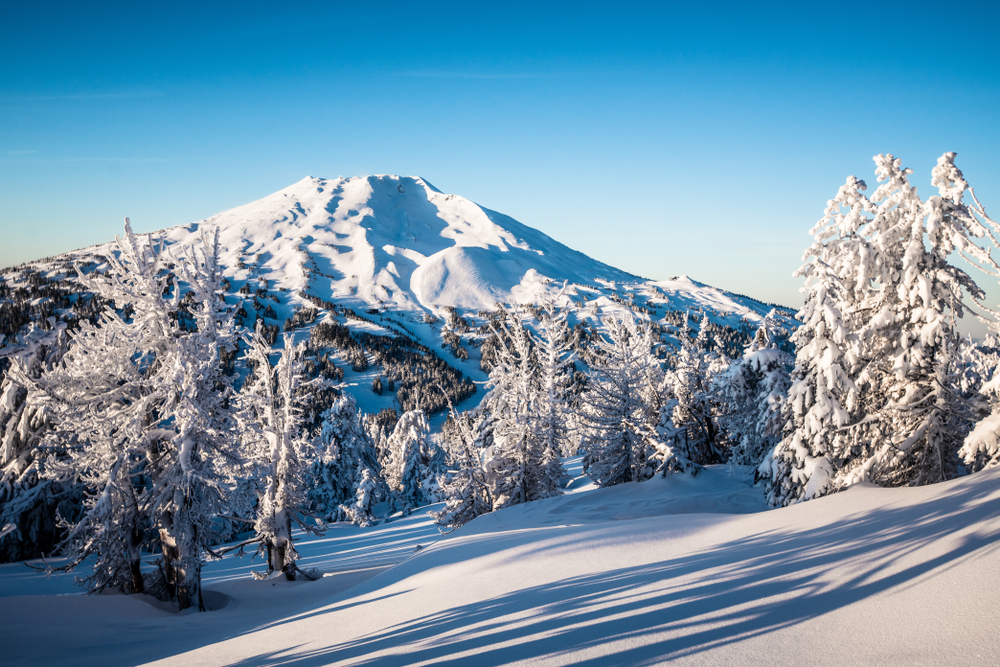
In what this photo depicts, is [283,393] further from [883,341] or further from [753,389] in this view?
[753,389]

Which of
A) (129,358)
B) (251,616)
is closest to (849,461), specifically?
(251,616)

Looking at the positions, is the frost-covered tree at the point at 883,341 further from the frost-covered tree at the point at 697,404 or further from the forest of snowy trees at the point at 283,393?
the frost-covered tree at the point at 697,404

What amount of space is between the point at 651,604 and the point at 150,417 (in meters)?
13.8

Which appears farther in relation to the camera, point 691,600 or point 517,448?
point 517,448

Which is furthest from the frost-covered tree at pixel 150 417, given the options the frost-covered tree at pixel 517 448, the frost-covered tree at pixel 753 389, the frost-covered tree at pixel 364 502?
the frost-covered tree at pixel 364 502

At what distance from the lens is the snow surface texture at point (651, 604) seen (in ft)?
16.5

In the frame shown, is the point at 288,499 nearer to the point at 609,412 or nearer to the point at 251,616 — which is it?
the point at 251,616

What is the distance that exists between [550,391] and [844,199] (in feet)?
49.6

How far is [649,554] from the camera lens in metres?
8.67

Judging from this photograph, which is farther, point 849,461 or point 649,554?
point 849,461

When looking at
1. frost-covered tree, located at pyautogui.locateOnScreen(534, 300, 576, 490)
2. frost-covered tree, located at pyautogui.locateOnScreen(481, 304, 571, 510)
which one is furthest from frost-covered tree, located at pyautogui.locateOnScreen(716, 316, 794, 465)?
frost-covered tree, located at pyautogui.locateOnScreen(481, 304, 571, 510)

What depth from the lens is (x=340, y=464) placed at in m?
51.2

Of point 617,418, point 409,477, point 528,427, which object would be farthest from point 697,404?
point 409,477

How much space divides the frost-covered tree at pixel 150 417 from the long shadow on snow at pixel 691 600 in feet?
25.9
